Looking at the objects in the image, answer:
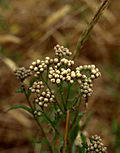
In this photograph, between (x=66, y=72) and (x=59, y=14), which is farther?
(x=59, y=14)

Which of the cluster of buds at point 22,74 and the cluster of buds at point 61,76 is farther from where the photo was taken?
Result: the cluster of buds at point 22,74

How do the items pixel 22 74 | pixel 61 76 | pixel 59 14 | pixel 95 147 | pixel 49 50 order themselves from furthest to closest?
pixel 49 50, pixel 59 14, pixel 22 74, pixel 95 147, pixel 61 76

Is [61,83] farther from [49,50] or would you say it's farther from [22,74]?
[49,50]

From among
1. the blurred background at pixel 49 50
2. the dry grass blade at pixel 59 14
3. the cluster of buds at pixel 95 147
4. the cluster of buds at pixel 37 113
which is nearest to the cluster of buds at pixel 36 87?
the cluster of buds at pixel 37 113

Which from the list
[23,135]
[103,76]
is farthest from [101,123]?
[23,135]

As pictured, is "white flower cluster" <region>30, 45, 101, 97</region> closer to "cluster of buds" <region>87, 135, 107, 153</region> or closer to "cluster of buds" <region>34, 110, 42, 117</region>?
"cluster of buds" <region>34, 110, 42, 117</region>

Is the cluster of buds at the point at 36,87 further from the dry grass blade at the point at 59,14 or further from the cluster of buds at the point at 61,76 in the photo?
the dry grass blade at the point at 59,14

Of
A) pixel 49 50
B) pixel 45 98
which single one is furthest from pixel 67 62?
pixel 49 50

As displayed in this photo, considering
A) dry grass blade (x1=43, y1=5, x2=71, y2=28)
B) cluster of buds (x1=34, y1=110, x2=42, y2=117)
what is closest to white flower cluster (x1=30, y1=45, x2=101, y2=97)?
cluster of buds (x1=34, y1=110, x2=42, y2=117)

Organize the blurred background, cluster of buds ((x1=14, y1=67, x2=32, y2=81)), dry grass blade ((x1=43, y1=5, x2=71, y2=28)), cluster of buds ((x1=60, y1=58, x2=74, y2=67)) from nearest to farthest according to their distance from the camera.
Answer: cluster of buds ((x1=60, y1=58, x2=74, y2=67)) < cluster of buds ((x1=14, y1=67, x2=32, y2=81)) < the blurred background < dry grass blade ((x1=43, y1=5, x2=71, y2=28))
